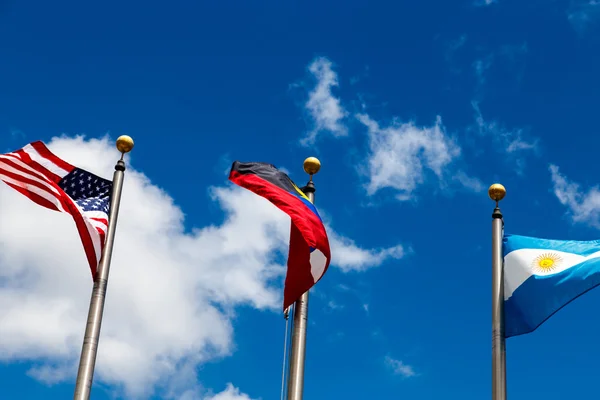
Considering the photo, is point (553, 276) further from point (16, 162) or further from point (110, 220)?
point (16, 162)

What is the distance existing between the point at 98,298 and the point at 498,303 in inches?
377

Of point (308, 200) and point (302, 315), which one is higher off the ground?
point (308, 200)

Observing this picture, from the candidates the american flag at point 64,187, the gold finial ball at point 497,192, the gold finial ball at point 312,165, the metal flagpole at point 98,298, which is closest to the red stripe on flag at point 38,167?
the american flag at point 64,187

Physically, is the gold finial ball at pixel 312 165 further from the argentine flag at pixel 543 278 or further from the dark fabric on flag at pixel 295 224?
the argentine flag at pixel 543 278

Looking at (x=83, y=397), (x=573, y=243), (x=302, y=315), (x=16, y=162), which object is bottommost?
(x=83, y=397)

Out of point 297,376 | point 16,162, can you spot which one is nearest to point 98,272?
point 16,162

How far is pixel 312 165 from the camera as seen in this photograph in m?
28.2

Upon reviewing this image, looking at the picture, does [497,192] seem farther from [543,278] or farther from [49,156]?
[49,156]

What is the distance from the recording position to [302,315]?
2577 centimetres

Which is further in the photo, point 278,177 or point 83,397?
point 278,177

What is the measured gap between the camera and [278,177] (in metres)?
27.4

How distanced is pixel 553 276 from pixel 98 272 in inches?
430

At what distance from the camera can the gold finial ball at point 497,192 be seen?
2797 centimetres

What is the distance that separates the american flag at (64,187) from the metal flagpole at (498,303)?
9.75 m
